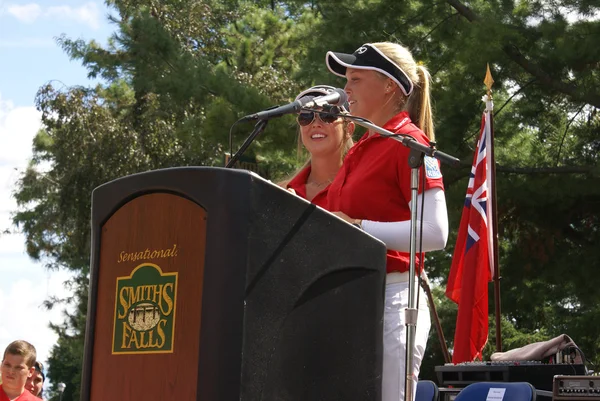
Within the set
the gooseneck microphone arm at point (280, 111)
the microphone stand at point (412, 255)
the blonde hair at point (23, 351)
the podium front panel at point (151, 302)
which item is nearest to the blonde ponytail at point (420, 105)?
the gooseneck microphone arm at point (280, 111)

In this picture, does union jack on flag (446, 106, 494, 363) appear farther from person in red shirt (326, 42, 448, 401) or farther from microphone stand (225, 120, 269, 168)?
microphone stand (225, 120, 269, 168)

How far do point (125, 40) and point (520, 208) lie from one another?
799 centimetres

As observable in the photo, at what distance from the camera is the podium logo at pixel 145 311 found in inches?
79.5

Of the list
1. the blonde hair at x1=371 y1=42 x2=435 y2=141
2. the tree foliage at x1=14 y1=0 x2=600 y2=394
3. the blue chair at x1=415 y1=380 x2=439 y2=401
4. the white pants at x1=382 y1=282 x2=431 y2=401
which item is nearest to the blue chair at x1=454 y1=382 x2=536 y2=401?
the blue chair at x1=415 y1=380 x2=439 y2=401

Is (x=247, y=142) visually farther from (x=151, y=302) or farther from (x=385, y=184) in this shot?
(x=151, y=302)

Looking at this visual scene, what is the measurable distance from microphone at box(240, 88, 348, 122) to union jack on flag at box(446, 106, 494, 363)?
5.27 m

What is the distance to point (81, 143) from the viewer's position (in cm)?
1934

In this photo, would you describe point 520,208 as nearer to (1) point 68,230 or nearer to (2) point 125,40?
(2) point 125,40

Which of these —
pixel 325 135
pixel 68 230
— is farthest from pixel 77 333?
pixel 325 135

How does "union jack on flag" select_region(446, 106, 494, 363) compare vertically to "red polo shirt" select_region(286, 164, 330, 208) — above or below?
above

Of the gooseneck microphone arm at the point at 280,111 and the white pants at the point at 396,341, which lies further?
the gooseneck microphone arm at the point at 280,111

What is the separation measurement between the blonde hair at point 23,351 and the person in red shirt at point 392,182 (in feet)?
11.1

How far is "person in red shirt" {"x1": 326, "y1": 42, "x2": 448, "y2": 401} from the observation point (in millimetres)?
2451

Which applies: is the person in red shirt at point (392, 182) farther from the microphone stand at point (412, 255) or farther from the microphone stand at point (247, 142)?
the microphone stand at point (247, 142)
